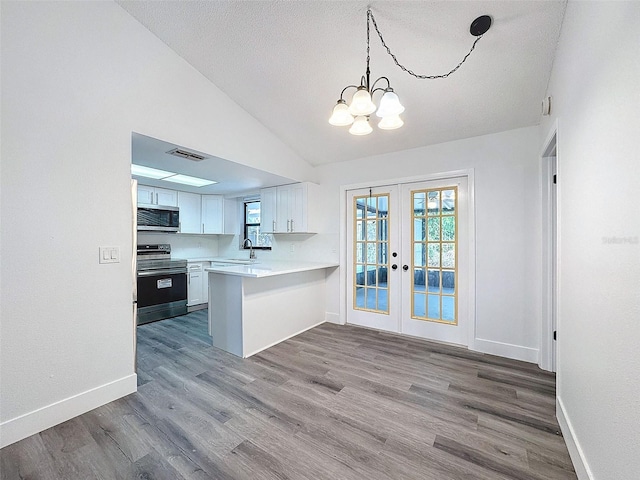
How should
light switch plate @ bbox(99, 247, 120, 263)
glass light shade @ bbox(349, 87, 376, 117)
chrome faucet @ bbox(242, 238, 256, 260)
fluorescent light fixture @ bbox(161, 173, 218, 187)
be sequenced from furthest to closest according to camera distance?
chrome faucet @ bbox(242, 238, 256, 260), fluorescent light fixture @ bbox(161, 173, 218, 187), light switch plate @ bbox(99, 247, 120, 263), glass light shade @ bbox(349, 87, 376, 117)

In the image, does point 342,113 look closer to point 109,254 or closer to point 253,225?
point 109,254

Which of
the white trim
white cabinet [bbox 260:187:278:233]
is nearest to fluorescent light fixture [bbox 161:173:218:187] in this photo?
white cabinet [bbox 260:187:278:233]

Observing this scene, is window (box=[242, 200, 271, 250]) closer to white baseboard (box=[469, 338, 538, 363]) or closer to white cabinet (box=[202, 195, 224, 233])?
white cabinet (box=[202, 195, 224, 233])

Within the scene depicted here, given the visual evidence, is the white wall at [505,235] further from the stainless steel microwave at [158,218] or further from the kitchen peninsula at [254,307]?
the stainless steel microwave at [158,218]

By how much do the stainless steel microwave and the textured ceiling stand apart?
7.86ft

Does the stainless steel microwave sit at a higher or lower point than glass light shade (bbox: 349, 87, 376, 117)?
lower

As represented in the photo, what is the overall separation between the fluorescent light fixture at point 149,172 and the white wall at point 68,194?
1.34m

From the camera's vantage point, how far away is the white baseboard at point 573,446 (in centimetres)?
143

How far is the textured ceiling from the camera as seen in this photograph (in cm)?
201

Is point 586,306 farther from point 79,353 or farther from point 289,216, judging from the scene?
point 289,216

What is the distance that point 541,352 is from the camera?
9.18ft

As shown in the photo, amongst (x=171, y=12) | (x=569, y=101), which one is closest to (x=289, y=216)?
(x=171, y=12)

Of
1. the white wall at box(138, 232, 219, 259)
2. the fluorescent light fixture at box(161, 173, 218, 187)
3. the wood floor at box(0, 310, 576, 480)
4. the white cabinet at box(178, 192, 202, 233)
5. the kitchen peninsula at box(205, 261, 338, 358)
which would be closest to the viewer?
the wood floor at box(0, 310, 576, 480)

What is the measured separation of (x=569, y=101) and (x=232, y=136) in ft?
9.53
